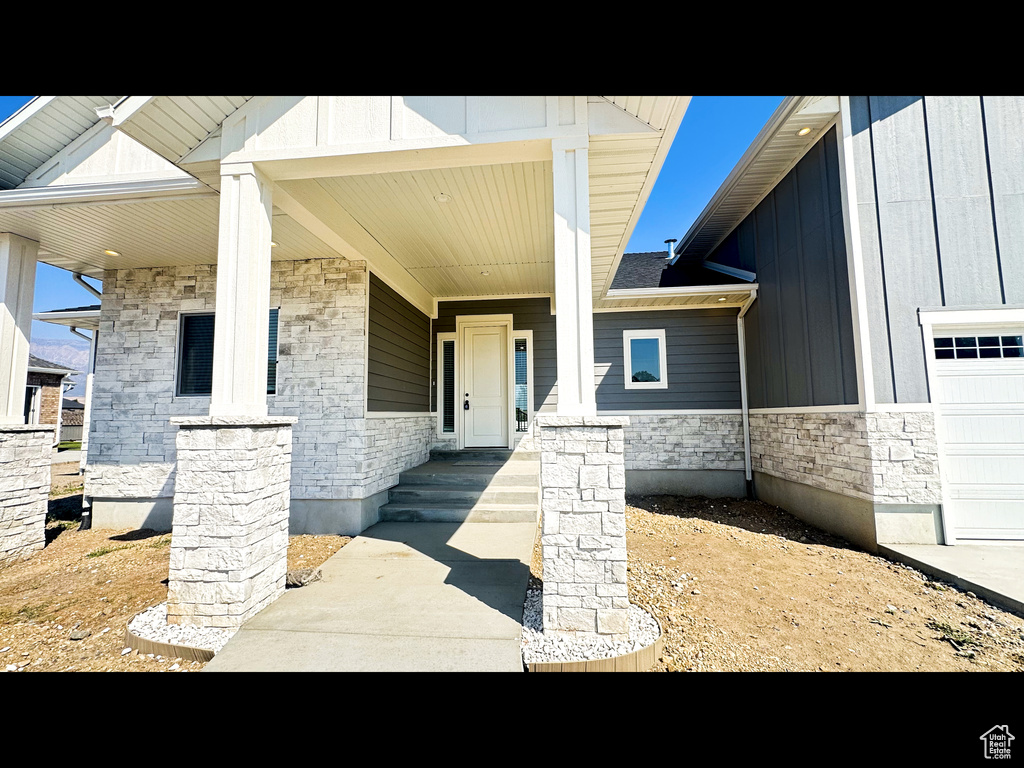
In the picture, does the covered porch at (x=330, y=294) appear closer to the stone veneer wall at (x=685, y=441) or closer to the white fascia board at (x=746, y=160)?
the stone veneer wall at (x=685, y=441)

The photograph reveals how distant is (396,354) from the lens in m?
6.07

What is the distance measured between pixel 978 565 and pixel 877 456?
108 cm

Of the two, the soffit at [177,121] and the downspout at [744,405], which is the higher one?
the soffit at [177,121]

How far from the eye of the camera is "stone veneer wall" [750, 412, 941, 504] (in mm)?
4426

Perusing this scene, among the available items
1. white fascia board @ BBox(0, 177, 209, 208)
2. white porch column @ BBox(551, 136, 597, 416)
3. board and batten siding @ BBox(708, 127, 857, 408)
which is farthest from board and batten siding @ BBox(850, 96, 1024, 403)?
white fascia board @ BBox(0, 177, 209, 208)

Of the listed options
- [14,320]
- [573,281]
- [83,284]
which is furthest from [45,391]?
[573,281]

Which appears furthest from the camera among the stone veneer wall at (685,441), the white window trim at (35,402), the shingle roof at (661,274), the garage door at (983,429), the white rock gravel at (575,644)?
the white window trim at (35,402)

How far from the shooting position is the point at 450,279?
655 cm

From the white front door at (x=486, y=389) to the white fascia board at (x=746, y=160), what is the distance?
3683mm

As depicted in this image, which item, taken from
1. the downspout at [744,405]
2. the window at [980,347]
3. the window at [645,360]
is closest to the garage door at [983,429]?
the window at [980,347]

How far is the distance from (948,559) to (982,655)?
1.63m

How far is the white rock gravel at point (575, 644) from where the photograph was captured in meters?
2.45

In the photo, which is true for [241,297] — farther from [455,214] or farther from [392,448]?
[392,448]
